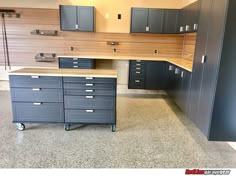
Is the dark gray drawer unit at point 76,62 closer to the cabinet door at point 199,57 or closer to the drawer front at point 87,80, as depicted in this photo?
the drawer front at point 87,80

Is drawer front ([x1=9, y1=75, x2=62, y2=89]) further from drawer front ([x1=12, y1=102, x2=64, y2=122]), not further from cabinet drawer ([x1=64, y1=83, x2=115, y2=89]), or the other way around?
drawer front ([x1=12, y1=102, x2=64, y2=122])

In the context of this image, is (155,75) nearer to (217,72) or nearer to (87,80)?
(87,80)

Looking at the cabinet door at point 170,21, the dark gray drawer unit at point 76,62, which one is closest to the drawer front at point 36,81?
the dark gray drawer unit at point 76,62

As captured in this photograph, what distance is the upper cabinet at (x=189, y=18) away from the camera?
135 inches

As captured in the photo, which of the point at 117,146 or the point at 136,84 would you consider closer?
the point at 117,146

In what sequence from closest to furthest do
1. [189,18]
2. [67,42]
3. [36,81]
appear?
[36,81] → [189,18] → [67,42]

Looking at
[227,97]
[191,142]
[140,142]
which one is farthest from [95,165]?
[227,97]

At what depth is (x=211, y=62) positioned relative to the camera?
2.44m

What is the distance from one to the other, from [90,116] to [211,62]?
185 cm

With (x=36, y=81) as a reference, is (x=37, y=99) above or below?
below

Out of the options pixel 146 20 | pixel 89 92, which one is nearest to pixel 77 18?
pixel 146 20

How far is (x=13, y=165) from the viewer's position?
215 cm

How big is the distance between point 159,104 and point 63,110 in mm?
2340

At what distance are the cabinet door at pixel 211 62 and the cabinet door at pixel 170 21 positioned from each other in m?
2.51
